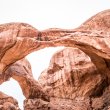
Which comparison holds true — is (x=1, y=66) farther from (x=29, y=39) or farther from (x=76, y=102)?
(x=76, y=102)

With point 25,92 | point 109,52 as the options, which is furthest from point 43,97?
point 109,52

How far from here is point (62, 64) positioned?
1828cm

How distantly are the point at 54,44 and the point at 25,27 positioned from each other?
1334 millimetres

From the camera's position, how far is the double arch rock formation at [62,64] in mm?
12164

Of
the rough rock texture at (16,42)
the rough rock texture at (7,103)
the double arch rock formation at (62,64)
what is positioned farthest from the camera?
the rough rock texture at (7,103)

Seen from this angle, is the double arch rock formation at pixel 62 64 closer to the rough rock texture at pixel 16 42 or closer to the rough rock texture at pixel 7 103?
the rough rock texture at pixel 16 42

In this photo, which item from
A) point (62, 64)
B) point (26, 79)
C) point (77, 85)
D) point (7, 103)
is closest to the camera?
point (26, 79)

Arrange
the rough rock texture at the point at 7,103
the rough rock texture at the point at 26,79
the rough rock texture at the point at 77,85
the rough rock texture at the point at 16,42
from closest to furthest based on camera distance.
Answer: the rough rock texture at the point at 16,42 → the rough rock texture at the point at 26,79 → the rough rock texture at the point at 7,103 → the rough rock texture at the point at 77,85

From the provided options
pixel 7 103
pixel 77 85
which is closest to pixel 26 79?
pixel 7 103

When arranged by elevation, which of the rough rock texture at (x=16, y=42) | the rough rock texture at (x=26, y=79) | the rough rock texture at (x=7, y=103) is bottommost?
the rough rock texture at (x=7, y=103)

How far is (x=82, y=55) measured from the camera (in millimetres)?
17500

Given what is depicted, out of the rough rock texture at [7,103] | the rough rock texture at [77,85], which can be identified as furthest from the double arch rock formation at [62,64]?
the rough rock texture at [7,103]

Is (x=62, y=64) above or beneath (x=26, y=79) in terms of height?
above

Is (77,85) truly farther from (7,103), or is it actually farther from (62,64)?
(7,103)
